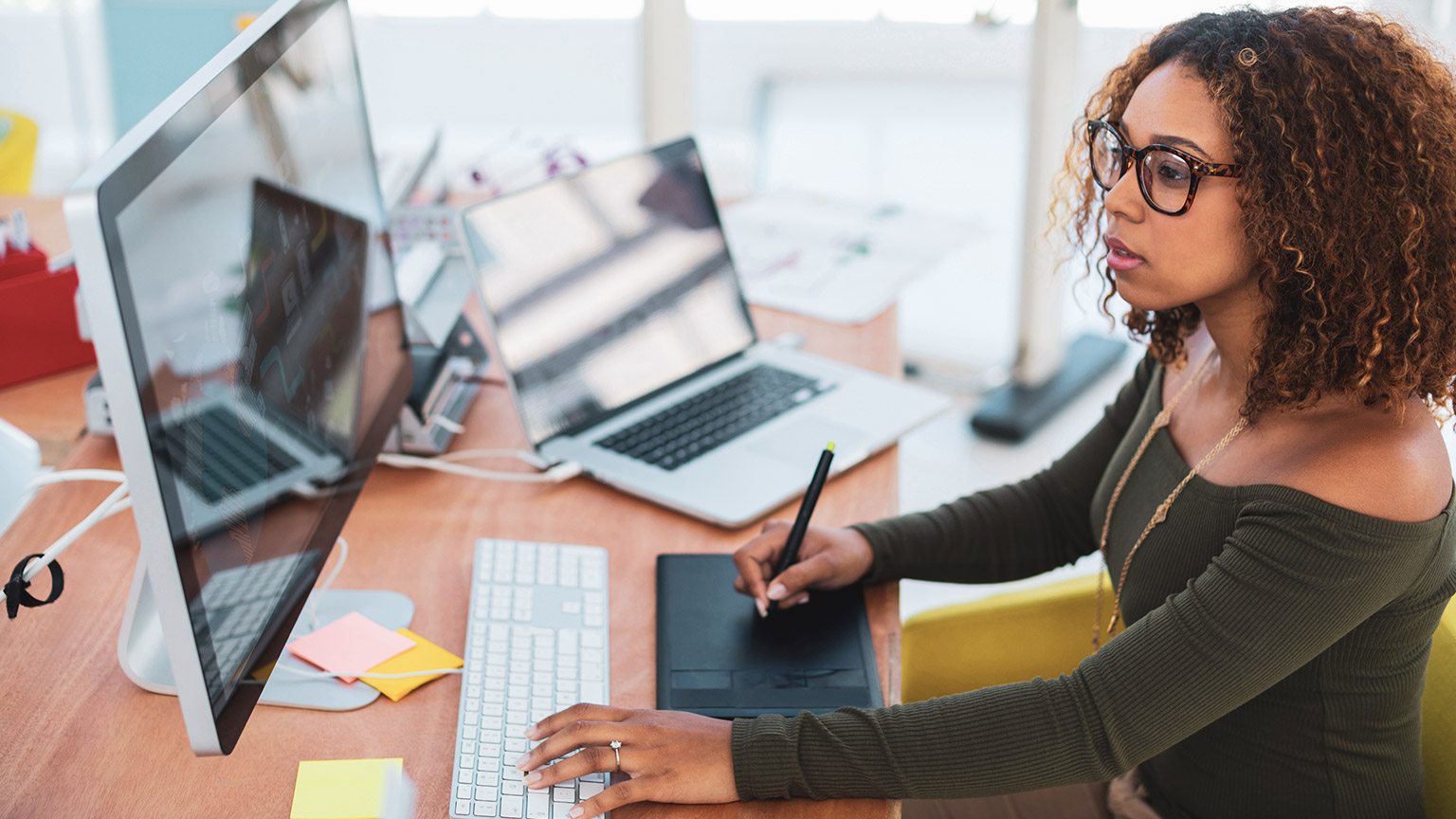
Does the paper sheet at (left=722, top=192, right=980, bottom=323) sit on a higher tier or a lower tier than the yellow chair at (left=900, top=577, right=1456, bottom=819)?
higher

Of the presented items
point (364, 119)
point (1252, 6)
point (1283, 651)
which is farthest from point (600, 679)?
point (1252, 6)

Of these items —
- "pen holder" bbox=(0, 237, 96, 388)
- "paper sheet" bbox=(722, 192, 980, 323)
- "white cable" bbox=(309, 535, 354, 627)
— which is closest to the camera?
"white cable" bbox=(309, 535, 354, 627)

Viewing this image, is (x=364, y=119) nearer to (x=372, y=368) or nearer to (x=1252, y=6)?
(x=372, y=368)

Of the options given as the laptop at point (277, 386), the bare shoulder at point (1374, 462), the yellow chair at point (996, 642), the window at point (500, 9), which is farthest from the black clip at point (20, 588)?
the window at point (500, 9)

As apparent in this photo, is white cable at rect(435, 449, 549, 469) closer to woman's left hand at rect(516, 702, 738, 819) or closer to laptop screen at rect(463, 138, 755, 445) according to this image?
laptop screen at rect(463, 138, 755, 445)

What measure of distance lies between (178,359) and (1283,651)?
77cm

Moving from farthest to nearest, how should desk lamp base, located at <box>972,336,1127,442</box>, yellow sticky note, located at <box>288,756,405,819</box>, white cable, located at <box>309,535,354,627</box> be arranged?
desk lamp base, located at <box>972,336,1127,442</box>
white cable, located at <box>309,535,354,627</box>
yellow sticky note, located at <box>288,756,405,819</box>

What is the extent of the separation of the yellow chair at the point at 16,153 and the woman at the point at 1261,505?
2.02m

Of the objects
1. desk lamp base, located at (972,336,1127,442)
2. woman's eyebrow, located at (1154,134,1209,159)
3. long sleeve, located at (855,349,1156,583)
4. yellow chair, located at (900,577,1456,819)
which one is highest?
woman's eyebrow, located at (1154,134,1209,159)

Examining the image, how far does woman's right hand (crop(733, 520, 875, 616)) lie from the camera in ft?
3.46

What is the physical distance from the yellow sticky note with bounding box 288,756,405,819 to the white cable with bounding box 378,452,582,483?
1.50ft

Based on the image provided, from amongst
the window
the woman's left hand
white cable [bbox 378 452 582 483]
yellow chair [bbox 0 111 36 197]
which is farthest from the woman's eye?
the window

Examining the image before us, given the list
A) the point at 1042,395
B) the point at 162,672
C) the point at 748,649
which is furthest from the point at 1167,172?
the point at 1042,395

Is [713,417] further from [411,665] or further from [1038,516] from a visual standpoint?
[411,665]
